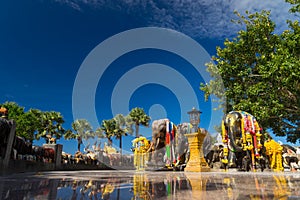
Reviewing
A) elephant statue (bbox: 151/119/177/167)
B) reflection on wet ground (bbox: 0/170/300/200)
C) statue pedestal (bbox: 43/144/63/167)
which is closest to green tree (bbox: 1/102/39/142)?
statue pedestal (bbox: 43/144/63/167)

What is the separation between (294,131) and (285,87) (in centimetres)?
483

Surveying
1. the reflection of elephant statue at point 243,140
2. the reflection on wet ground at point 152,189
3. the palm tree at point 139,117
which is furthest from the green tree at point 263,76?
the palm tree at point 139,117

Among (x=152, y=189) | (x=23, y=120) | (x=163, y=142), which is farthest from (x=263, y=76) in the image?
(x=23, y=120)

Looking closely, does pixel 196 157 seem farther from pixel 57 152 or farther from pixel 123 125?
pixel 123 125

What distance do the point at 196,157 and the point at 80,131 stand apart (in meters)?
37.8

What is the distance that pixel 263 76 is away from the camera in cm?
1472

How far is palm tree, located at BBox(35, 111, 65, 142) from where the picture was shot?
3506 cm

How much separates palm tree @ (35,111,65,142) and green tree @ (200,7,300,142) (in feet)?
87.6

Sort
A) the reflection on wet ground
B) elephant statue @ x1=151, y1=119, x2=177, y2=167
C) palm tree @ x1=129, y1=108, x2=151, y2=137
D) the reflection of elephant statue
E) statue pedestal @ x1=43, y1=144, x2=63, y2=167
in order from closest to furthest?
the reflection on wet ground < the reflection of elephant statue < elephant statue @ x1=151, y1=119, x2=177, y2=167 < statue pedestal @ x1=43, y1=144, x2=63, y2=167 < palm tree @ x1=129, y1=108, x2=151, y2=137

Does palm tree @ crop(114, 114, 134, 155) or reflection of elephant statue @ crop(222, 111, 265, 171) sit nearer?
reflection of elephant statue @ crop(222, 111, 265, 171)

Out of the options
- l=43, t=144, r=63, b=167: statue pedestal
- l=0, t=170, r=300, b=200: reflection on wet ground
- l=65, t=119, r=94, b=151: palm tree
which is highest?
l=65, t=119, r=94, b=151: palm tree

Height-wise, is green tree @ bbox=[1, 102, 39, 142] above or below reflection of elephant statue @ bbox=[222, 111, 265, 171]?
above

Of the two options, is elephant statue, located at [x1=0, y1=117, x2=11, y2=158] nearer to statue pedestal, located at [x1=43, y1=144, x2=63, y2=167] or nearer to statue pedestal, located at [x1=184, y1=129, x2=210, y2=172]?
statue pedestal, located at [x1=184, y1=129, x2=210, y2=172]

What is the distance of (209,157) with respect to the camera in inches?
611
